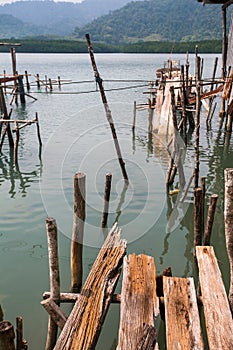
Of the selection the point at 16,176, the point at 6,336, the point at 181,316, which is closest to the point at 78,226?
the point at 181,316

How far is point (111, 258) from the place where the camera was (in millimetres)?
5309

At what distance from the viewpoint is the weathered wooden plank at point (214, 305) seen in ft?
12.7

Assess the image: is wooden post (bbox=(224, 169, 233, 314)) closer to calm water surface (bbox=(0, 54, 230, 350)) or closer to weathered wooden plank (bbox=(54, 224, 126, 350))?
weathered wooden plank (bbox=(54, 224, 126, 350))

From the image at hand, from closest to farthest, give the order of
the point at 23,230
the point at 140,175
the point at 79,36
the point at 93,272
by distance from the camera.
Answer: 1. the point at 93,272
2. the point at 23,230
3. the point at 140,175
4. the point at 79,36

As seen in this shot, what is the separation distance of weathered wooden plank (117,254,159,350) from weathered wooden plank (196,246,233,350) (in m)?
0.62

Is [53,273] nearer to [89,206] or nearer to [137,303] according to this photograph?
[137,303]

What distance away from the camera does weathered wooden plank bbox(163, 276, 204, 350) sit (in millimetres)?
3849

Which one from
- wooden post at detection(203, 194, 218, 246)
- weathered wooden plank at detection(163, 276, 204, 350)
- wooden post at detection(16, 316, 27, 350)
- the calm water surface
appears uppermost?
wooden post at detection(203, 194, 218, 246)

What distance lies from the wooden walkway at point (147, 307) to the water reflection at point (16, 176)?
7.00m

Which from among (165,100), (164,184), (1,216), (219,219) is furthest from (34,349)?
(165,100)

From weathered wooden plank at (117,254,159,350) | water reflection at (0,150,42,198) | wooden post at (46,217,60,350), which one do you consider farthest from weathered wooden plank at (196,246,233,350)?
water reflection at (0,150,42,198)

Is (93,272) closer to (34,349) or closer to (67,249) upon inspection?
(34,349)

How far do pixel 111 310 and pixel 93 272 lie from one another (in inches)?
55.0

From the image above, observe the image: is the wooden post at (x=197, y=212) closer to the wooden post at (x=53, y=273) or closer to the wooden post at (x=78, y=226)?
the wooden post at (x=78, y=226)
